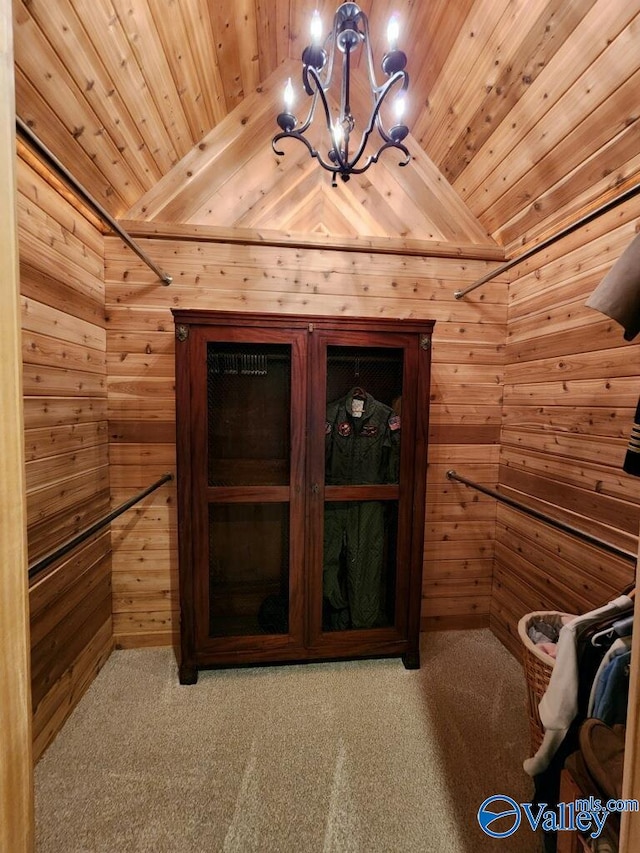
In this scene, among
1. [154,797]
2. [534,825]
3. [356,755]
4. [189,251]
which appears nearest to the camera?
[534,825]

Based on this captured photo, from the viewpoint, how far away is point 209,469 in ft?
5.42

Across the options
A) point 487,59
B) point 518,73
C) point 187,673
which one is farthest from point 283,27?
point 187,673

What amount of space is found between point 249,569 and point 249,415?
2.72ft

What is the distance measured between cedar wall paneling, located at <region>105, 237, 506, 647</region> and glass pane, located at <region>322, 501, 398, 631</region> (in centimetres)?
46

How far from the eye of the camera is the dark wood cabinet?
62.9 inches

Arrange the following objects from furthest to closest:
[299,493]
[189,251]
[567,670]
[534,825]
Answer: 1. [189,251]
2. [299,493]
3. [534,825]
4. [567,670]

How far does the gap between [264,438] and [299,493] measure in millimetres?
343

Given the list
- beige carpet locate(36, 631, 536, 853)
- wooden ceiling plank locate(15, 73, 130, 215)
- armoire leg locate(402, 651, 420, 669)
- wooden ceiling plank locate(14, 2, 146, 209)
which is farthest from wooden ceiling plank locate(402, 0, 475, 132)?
beige carpet locate(36, 631, 536, 853)

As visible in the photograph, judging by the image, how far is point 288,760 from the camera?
1.32 metres

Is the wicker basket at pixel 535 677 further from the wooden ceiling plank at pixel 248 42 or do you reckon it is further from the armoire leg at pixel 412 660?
the wooden ceiling plank at pixel 248 42

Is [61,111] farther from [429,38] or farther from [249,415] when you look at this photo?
[429,38]

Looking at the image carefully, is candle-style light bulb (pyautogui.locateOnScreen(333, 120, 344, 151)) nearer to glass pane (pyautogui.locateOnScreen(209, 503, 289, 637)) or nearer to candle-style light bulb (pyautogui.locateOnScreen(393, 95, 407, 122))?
candle-style light bulb (pyautogui.locateOnScreen(393, 95, 407, 122))

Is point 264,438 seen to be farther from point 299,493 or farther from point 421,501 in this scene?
point 421,501

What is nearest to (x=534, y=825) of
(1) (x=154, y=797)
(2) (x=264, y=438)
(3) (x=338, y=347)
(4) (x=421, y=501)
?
(4) (x=421, y=501)
